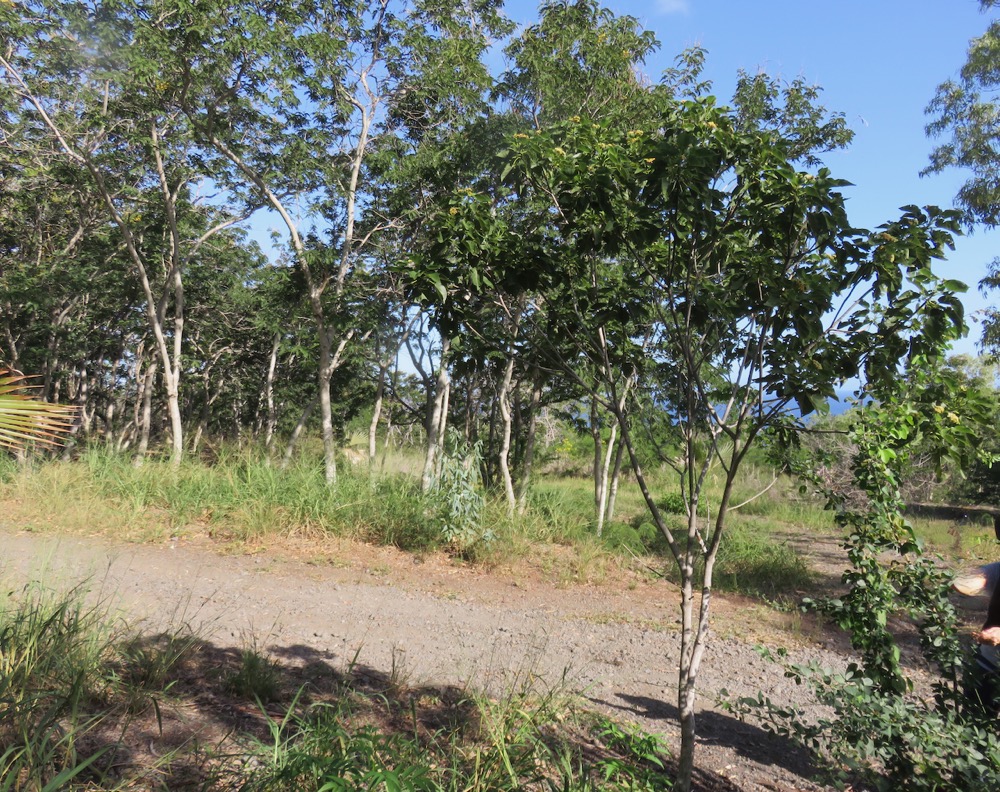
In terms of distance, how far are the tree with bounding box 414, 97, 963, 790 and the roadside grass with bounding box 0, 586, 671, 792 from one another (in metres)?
0.68

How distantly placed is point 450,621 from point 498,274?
3.50 metres

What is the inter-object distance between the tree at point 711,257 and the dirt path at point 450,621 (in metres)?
1.49

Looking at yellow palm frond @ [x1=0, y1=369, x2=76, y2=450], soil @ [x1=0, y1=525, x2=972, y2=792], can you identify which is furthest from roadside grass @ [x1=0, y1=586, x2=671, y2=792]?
yellow palm frond @ [x1=0, y1=369, x2=76, y2=450]

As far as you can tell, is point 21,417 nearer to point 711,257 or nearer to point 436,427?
point 711,257

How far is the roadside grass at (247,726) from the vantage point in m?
2.20

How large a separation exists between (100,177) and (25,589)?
8.30 m

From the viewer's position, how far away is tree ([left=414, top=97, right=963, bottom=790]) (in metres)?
2.32

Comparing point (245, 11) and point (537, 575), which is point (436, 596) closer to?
point (537, 575)

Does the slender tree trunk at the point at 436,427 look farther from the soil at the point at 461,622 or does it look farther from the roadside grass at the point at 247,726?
the roadside grass at the point at 247,726

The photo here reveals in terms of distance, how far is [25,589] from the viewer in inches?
138

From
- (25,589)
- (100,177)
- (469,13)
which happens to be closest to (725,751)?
(25,589)

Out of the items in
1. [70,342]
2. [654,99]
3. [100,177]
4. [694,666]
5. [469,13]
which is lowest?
[694,666]

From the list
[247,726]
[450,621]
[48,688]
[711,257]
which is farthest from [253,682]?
[711,257]

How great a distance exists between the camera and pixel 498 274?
2.91m
